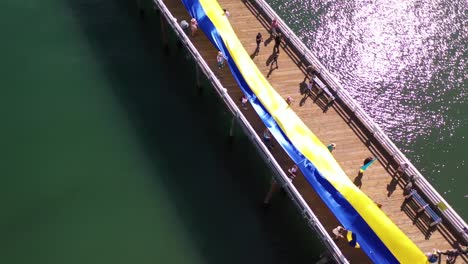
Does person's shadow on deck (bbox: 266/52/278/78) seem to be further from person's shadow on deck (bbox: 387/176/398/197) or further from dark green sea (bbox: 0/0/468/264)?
person's shadow on deck (bbox: 387/176/398/197)

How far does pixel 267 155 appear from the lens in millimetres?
28109

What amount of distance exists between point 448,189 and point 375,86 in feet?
35.6

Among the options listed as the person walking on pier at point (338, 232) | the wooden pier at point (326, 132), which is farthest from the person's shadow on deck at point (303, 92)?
the person walking on pier at point (338, 232)

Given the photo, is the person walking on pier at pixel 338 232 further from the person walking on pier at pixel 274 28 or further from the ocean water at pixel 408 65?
the person walking on pier at pixel 274 28

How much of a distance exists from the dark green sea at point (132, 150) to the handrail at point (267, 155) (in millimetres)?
5012

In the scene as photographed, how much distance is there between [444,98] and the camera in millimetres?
37969

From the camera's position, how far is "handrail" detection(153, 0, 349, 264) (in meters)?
25.1

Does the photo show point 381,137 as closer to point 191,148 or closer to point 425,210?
point 425,210

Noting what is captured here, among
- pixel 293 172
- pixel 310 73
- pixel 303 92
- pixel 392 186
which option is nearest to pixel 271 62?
pixel 310 73

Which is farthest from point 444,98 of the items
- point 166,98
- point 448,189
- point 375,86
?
point 166,98

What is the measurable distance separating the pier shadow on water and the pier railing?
26.7 ft

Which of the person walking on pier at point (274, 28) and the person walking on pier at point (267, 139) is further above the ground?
the person walking on pier at point (274, 28)

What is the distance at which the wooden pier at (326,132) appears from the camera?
83.5 ft

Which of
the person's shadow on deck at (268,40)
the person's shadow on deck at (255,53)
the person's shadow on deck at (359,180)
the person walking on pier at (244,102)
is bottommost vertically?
the person's shadow on deck at (359,180)
